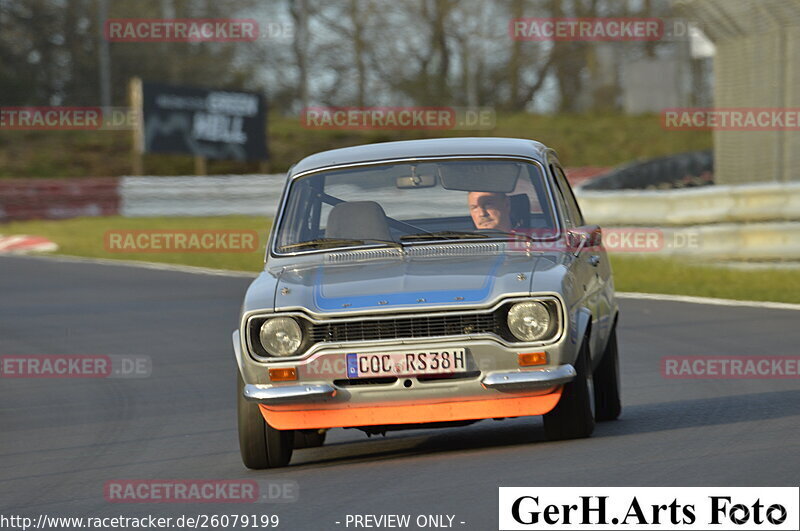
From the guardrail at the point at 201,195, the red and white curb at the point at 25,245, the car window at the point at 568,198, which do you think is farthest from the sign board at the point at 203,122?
the car window at the point at 568,198

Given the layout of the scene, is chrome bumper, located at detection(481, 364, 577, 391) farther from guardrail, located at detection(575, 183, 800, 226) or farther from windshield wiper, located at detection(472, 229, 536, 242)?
guardrail, located at detection(575, 183, 800, 226)

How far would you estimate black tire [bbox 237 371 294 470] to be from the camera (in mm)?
7207

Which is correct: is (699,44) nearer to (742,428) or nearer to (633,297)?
(633,297)

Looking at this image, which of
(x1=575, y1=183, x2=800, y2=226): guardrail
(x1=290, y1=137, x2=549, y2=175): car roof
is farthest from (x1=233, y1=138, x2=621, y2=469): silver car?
(x1=575, y1=183, x2=800, y2=226): guardrail

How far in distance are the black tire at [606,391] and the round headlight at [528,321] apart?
1.41m

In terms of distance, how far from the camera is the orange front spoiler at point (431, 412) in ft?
22.7

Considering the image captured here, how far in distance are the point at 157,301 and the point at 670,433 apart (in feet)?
33.8

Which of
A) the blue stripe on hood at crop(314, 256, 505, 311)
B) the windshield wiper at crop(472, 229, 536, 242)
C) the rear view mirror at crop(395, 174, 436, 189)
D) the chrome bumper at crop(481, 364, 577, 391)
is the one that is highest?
the rear view mirror at crop(395, 174, 436, 189)

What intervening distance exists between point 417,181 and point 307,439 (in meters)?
1.46

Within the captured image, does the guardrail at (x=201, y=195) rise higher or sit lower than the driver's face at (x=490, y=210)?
lower

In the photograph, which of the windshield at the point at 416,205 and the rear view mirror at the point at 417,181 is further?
the rear view mirror at the point at 417,181

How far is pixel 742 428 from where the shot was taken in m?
7.64

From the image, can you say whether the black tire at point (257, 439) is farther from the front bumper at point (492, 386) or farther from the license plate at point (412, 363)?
the license plate at point (412, 363)

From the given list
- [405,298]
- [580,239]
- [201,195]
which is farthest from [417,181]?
[201,195]
